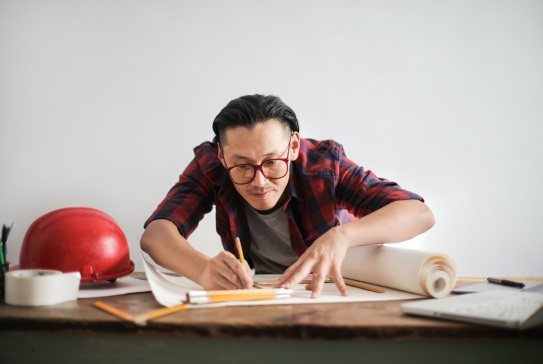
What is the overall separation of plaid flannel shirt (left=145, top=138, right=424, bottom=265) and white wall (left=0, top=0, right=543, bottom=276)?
1040 mm

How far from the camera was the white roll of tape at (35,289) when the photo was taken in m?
0.98

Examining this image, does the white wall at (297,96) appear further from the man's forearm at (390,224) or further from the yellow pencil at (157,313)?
the yellow pencil at (157,313)

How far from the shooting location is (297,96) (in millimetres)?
2871

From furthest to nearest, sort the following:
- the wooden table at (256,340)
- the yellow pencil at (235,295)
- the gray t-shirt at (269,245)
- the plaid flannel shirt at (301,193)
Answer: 1. the gray t-shirt at (269,245)
2. the plaid flannel shirt at (301,193)
3. the yellow pencil at (235,295)
4. the wooden table at (256,340)

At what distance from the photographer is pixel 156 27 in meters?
2.86

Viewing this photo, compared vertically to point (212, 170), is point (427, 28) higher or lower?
higher

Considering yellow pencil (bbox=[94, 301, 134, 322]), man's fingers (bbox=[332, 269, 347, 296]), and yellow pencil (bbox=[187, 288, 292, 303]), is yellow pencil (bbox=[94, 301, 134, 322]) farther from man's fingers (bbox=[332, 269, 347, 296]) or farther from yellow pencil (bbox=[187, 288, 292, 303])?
man's fingers (bbox=[332, 269, 347, 296])

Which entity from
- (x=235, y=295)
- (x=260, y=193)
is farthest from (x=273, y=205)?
(x=235, y=295)

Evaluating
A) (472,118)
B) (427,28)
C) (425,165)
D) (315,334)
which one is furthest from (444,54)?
(315,334)

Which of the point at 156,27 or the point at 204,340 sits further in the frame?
the point at 156,27

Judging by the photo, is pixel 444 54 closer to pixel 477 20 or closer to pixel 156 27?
pixel 477 20

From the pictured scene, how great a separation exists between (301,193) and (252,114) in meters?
0.37

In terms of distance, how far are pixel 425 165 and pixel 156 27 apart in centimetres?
178

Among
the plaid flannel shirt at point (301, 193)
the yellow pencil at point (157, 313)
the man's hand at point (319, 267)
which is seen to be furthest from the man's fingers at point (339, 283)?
the plaid flannel shirt at point (301, 193)
